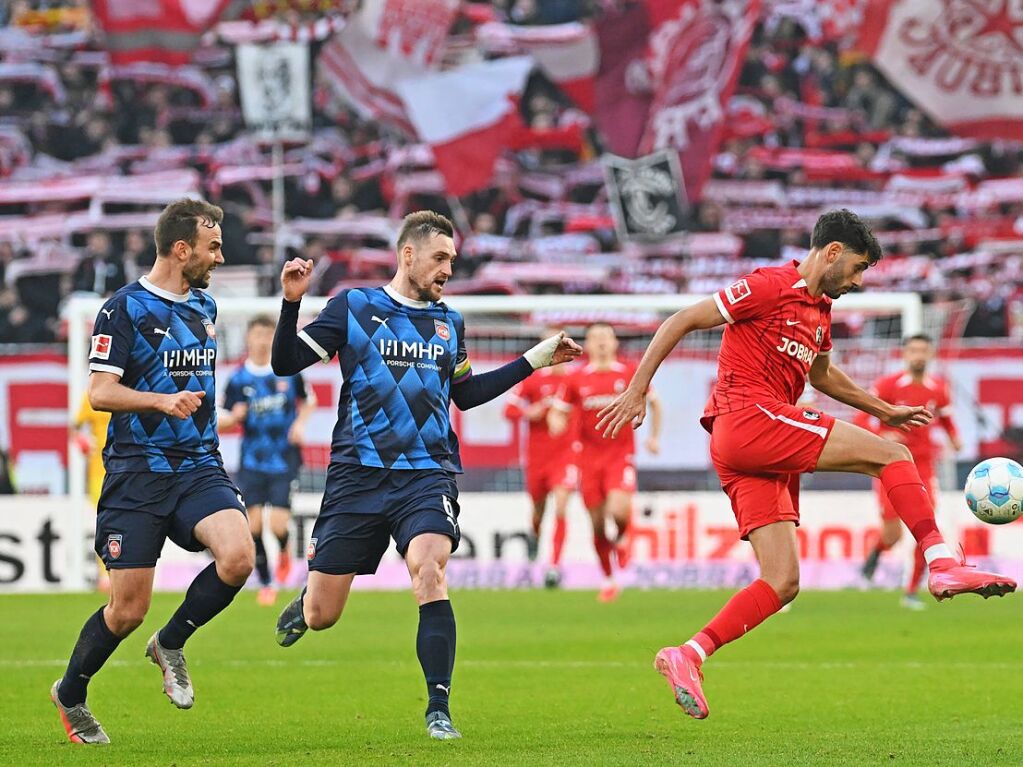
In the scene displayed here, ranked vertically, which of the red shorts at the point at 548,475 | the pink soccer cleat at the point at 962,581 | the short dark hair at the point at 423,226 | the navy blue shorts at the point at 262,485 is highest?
the short dark hair at the point at 423,226

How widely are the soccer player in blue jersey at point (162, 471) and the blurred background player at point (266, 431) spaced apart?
7.63 m

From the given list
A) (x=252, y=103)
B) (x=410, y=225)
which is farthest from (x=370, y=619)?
(x=252, y=103)

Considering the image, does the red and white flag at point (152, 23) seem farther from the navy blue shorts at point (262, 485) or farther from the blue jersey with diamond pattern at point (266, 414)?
the navy blue shorts at point (262, 485)

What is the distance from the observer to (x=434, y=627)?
6.66 meters

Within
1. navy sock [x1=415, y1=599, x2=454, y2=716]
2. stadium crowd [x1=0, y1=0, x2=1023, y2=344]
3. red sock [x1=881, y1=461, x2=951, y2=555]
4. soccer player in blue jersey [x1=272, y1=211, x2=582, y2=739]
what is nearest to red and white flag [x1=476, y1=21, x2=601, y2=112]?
stadium crowd [x1=0, y1=0, x2=1023, y2=344]

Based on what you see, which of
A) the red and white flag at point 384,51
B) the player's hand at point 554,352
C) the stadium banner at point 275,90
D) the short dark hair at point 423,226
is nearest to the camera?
the short dark hair at point 423,226

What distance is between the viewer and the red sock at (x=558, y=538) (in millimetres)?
16438

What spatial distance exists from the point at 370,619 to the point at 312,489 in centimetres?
412

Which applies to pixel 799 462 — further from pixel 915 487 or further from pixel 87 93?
pixel 87 93

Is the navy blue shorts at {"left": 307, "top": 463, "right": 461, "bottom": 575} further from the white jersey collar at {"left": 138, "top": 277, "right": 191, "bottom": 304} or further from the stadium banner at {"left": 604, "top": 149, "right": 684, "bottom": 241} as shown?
the stadium banner at {"left": 604, "top": 149, "right": 684, "bottom": 241}

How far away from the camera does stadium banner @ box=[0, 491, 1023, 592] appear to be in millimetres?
16766

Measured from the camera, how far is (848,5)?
1018 inches

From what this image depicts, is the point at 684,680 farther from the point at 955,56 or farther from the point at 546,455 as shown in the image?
the point at 955,56

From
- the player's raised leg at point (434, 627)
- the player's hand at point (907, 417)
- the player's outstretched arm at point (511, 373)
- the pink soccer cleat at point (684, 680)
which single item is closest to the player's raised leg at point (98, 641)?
the player's raised leg at point (434, 627)
